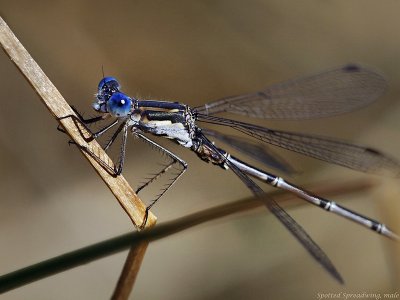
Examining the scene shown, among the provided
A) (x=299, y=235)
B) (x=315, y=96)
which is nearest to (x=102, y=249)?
(x=299, y=235)

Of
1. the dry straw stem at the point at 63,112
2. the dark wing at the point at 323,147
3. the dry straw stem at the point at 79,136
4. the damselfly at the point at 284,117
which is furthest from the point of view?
the dark wing at the point at 323,147

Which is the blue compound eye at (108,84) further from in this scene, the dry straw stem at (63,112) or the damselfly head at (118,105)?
the dry straw stem at (63,112)

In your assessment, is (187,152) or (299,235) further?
(187,152)

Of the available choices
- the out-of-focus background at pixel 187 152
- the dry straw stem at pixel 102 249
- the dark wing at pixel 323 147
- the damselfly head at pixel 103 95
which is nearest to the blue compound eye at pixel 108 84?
the damselfly head at pixel 103 95

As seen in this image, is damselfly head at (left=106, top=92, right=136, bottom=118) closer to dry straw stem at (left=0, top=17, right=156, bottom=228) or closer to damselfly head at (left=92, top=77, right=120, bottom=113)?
damselfly head at (left=92, top=77, right=120, bottom=113)

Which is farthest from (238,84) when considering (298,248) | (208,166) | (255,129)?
(298,248)

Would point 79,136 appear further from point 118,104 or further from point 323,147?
point 323,147

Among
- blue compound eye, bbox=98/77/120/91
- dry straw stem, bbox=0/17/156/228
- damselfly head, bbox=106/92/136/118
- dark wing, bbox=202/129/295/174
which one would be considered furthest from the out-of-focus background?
dry straw stem, bbox=0/17/156/228
